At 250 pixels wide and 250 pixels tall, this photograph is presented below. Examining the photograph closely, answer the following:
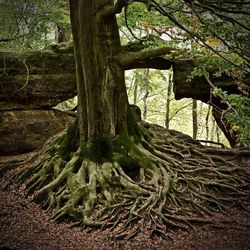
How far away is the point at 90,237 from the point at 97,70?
3.27 meters

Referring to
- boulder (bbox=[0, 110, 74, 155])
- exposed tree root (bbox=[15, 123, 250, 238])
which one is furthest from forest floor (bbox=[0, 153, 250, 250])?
boulder (bbox=[0, 110, 74, 155])

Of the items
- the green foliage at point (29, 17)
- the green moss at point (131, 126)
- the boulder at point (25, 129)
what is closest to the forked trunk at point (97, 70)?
the green moss at point (131, 126)

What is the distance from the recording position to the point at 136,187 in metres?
5.71

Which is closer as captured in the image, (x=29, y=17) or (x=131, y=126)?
(x=131, y=126)

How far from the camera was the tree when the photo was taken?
211 inches

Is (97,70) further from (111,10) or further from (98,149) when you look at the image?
(98,149)

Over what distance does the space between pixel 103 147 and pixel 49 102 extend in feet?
15.6

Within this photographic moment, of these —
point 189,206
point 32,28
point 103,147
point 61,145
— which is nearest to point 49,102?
point 32,28

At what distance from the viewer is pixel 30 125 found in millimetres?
9648

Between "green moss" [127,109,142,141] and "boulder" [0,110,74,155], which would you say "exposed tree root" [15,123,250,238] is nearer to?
"green moss" [127,109,142,141]

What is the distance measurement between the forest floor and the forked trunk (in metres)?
2.06

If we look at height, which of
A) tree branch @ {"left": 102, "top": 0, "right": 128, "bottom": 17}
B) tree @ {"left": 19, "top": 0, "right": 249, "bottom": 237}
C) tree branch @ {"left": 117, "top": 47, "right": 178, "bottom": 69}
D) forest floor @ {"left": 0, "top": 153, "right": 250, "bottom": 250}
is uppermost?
tree branch @ {"left": 102, "top": 0, "right": 128, "bottom": 17}

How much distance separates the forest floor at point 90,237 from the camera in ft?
14.4

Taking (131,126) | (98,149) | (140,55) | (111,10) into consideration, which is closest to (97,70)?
(140,55)
